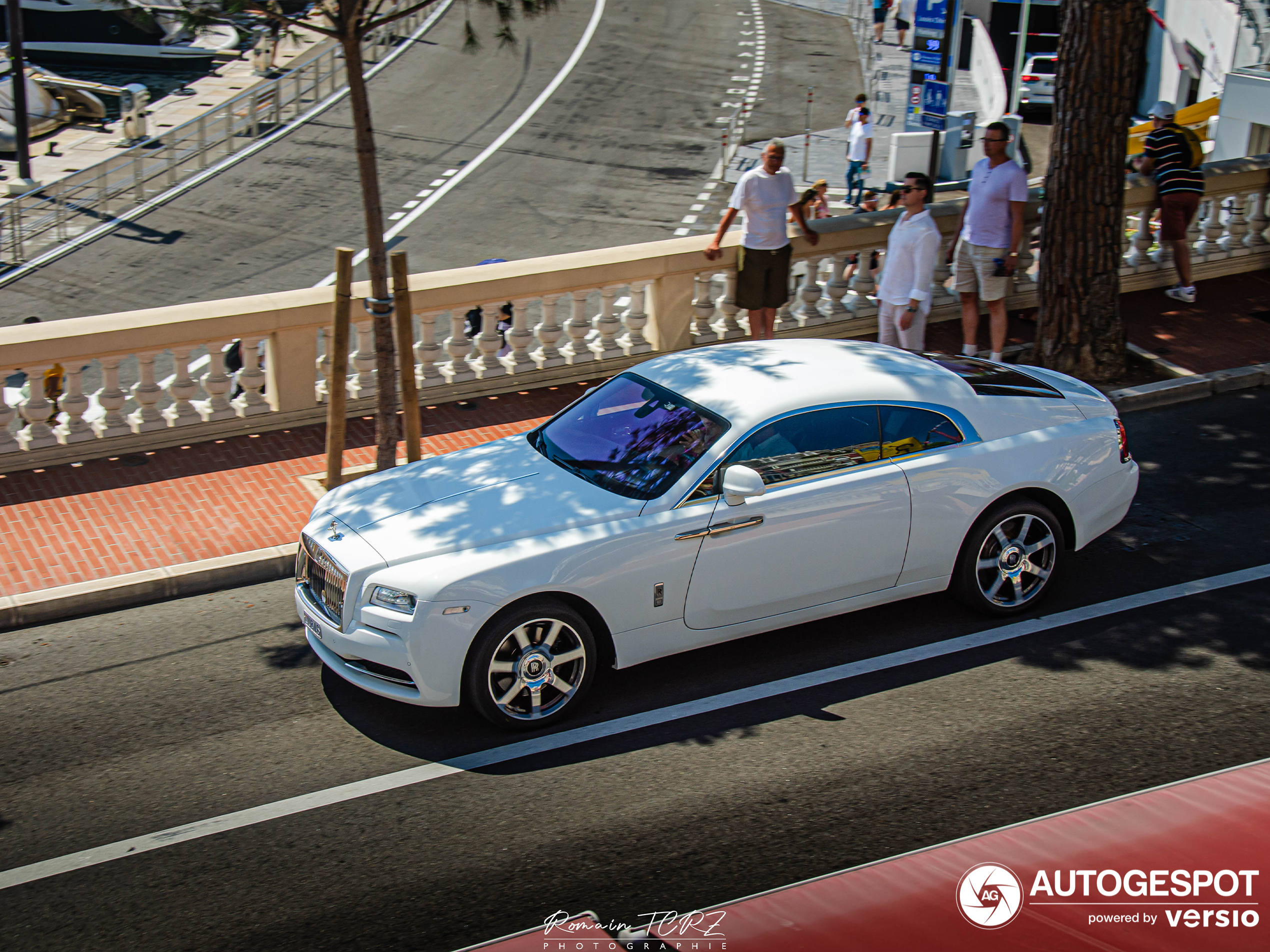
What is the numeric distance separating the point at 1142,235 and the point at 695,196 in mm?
15280

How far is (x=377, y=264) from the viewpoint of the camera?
28.2 feet

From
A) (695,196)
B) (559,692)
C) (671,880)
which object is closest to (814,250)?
(559,692)

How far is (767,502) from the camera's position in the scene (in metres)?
6.25

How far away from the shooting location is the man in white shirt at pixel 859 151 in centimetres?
2545

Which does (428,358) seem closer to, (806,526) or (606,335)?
(606,335)

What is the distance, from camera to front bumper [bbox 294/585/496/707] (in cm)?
567

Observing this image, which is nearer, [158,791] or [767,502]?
[158,791]

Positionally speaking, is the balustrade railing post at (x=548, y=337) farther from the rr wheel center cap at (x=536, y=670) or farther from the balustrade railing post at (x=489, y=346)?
the rr wheel center cap at (x=536, y=670)

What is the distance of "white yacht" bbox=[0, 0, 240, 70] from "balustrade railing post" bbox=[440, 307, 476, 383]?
34083 millimetres

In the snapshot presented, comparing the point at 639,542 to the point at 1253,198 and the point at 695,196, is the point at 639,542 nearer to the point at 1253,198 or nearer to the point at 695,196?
the point at 1253,198

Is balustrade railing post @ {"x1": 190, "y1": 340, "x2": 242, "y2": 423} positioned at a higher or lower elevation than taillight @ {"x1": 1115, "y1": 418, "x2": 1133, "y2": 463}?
lower

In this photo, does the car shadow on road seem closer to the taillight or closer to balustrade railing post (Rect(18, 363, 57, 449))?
the taillight

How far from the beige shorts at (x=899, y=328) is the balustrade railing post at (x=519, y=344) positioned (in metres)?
2.98

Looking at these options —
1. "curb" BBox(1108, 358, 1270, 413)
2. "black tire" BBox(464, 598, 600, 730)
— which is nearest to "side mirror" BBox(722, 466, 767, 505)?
"black tire" BBox(464, 598, 600, 730)
